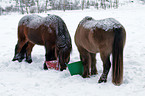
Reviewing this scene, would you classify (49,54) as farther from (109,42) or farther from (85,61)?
(109,42)

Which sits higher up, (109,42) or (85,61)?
(109,42)

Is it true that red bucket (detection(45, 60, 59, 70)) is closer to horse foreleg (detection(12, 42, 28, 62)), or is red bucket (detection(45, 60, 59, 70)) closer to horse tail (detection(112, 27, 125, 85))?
horse foreleg (detection(12, 42, 28, 62))

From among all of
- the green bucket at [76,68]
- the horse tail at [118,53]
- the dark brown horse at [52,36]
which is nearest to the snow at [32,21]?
the dark brown horse at [52,36]

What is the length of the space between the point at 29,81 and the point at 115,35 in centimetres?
213

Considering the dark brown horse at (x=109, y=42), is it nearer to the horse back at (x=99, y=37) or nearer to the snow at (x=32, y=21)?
the horse back at (x=99, y=37)

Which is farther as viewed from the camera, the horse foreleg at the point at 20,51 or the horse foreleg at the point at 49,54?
the horse foreleg at the point at 20,51

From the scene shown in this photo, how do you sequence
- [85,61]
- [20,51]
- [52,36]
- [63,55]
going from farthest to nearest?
[20,51], [52,36], [63,55], [85,61]

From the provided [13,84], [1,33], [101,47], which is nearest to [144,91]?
[101,47]

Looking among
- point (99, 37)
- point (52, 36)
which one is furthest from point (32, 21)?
point (99, 37)

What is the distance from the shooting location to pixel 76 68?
3.73 metres

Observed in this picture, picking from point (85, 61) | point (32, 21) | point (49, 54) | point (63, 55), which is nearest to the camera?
point (85, 61)

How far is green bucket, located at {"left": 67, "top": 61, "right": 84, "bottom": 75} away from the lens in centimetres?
358

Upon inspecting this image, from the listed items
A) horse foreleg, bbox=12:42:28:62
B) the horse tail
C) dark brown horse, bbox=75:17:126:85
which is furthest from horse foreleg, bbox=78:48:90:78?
horse foreleg, bbox=12:42:28:62

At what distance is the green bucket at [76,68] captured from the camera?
11.7 ft
